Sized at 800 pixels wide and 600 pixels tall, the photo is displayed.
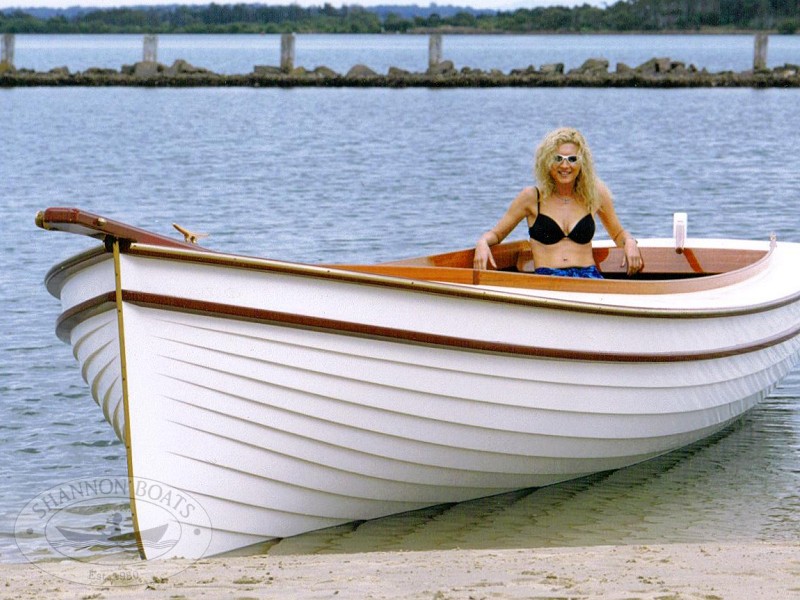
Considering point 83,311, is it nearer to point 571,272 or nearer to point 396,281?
point 396,281

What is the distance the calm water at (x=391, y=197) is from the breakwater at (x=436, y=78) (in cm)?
78

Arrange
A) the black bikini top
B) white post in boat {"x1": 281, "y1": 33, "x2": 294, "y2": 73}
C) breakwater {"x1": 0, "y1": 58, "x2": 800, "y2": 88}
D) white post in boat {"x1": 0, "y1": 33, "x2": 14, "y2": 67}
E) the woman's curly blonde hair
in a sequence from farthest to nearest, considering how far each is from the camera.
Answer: white post in boat {"x1": 0, "y1": 33, "x2": 14, "y2": 67} → white post in boat {"x1": 281, "y1": 33, "x2": 294, "y2": 73} → breakwater {"x1": 0, "y1": 58, "x2": 800, "y2": 88} → the black bikini top → the woman's curly blonde hair

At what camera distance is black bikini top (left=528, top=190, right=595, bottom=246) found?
733cm

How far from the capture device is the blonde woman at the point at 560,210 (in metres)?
7.14

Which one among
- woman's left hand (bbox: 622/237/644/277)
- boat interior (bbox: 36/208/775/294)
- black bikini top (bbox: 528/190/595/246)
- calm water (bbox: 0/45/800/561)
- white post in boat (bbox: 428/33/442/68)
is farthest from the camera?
white post in boat (bbox: 428/33/442/68)

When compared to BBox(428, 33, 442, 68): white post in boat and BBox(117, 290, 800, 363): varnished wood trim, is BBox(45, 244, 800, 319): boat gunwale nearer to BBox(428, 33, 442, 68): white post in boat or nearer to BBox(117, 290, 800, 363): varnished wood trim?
BBox(117, 290, 800, 363): varnished wood trim

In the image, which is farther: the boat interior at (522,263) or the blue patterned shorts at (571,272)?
the blue patterned shorts at (571,272)

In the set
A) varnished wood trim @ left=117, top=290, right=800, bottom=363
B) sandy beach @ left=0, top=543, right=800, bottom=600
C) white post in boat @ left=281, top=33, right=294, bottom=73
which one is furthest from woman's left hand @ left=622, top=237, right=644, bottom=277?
white post in boat @ left=281, top=33, right=294, bottom=73

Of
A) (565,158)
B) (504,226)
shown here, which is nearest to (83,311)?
(504,226)

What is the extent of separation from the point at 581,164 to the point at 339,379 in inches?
84.6

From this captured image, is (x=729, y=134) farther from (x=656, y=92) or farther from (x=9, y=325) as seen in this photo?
(x=9, y=325)

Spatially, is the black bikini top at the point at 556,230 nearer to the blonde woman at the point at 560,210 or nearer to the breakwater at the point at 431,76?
the blonde woman at the point at 560,210

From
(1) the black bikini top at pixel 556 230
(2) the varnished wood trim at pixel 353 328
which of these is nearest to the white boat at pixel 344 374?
(2) the varnished wood trim at pixel 353 328

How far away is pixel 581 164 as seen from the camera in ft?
23.5
